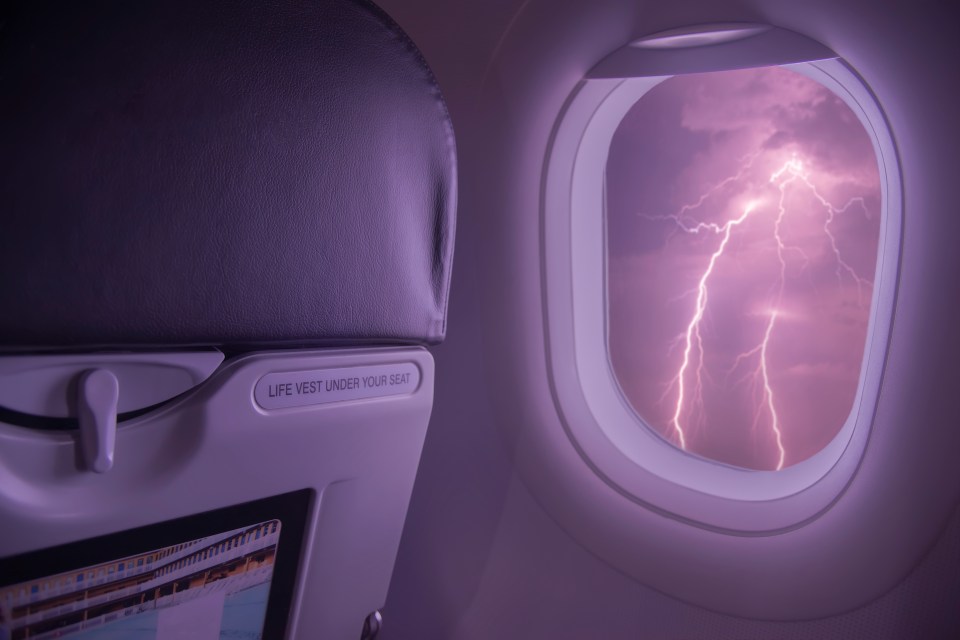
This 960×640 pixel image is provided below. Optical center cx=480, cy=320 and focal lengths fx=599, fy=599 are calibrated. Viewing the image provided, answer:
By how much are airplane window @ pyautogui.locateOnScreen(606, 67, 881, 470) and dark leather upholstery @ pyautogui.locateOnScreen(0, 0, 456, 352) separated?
897 mm

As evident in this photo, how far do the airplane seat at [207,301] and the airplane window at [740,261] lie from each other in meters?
0.86

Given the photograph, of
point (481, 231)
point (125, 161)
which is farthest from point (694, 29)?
point (125, 161)

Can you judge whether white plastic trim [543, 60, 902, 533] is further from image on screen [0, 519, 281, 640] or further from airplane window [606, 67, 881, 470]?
image on screen [0, 519, 281, 640]

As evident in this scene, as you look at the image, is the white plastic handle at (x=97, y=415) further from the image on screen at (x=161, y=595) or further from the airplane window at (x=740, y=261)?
the airplane window at (x=740, y=261)

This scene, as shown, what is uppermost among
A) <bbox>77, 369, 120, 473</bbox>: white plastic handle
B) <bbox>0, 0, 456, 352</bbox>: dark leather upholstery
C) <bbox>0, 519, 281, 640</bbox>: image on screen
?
<bbox>0, 0, 456, 352</bbox>: dark leather upholstery

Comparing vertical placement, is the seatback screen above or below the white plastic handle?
below

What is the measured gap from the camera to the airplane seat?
0.61 metres

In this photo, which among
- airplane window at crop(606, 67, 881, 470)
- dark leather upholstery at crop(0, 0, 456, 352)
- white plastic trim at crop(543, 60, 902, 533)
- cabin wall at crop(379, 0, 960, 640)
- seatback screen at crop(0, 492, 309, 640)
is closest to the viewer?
dark leather upholstery at crop(0, 0, 456, 352)

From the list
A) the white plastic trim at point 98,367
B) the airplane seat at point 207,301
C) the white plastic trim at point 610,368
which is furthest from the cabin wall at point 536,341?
the white plastic trim at point 98,367

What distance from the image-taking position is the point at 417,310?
3.18ft

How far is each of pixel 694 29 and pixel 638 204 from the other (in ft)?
1.85

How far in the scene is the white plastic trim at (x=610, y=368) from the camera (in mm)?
1209

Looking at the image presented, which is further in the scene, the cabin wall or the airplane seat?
the cabin wall

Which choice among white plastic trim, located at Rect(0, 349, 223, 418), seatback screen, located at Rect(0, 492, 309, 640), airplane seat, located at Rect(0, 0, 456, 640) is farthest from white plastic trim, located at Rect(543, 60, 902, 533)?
white plastic trim, located at Rect(0, 349, 223, 418)
